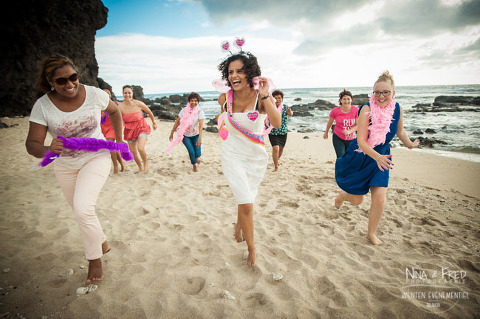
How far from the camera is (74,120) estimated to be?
2.11 meters

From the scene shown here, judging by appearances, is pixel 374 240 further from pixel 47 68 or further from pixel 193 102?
pixel 193 102

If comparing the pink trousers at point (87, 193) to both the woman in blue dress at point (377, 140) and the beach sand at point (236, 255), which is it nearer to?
the beach sand at point (236, 255)

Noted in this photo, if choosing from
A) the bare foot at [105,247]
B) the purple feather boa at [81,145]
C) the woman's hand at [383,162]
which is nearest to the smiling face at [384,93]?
the woman's hand at [383,162]

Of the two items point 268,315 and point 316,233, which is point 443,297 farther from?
point 268,315

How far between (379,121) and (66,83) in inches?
128

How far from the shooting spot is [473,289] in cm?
218

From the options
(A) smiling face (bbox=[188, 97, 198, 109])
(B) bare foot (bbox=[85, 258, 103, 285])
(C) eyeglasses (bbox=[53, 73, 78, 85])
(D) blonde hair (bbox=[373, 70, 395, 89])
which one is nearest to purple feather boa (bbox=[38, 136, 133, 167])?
(C) eyeglasses (bbox=[53, 73, 78, 85])

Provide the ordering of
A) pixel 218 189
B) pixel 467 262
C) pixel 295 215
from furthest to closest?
1. pixel 218 189
2. pixel 295 215
3. pixel 467 262

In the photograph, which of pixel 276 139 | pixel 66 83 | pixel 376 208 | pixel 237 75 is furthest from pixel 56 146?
pixel 276 139

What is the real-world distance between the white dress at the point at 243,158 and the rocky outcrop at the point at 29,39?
15.4 m

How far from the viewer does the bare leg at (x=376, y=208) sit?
9.03ft

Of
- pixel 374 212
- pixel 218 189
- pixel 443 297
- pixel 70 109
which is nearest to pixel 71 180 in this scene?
pixel 70 109

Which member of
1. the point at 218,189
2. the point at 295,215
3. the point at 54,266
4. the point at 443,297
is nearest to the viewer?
the point at 443,297

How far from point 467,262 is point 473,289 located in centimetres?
53
